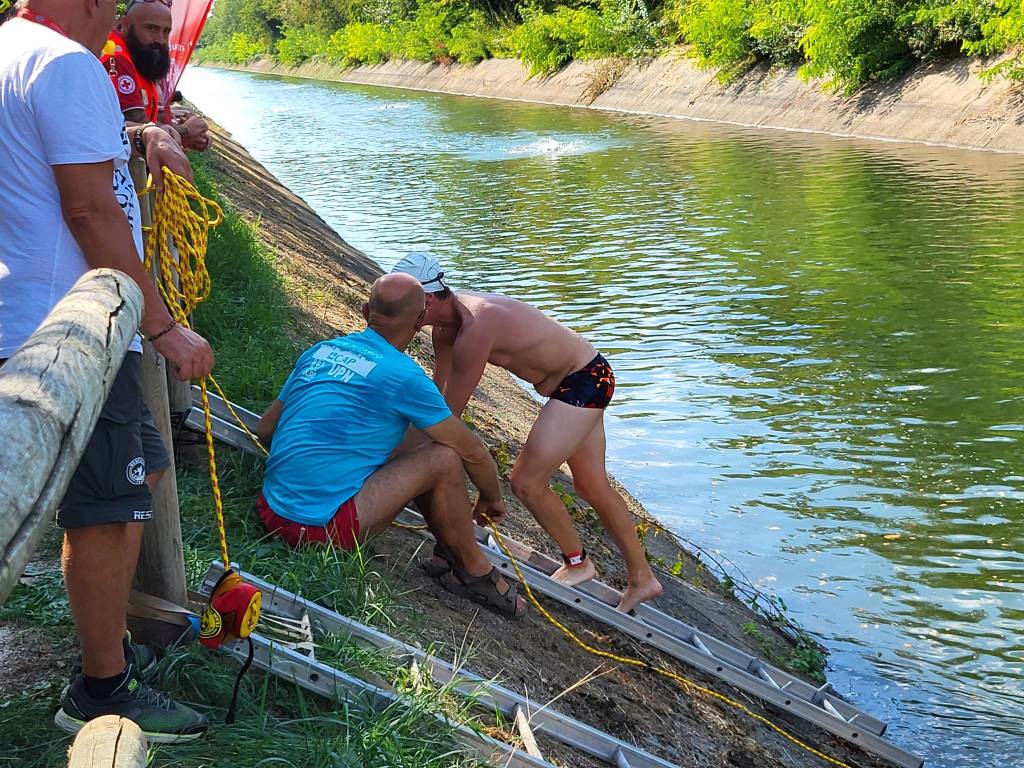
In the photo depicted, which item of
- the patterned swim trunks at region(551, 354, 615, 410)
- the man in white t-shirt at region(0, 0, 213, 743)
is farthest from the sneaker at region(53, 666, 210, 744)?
the patterned swim trunks at region(551, 354, 615, 410)

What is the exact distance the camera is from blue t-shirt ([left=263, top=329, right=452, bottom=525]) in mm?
5367

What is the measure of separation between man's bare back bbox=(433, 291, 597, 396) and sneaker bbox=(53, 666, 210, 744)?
9.54 ft

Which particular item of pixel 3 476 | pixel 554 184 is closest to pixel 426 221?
pixel 554 184

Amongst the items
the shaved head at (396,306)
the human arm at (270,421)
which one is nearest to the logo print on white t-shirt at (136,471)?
the shaved head at (396,306)

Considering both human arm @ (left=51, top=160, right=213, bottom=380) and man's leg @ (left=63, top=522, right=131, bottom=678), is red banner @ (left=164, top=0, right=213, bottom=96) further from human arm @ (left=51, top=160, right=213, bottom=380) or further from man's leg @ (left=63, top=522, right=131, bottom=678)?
man's leg @ (left=63, top=522, right=131, bottom=678)

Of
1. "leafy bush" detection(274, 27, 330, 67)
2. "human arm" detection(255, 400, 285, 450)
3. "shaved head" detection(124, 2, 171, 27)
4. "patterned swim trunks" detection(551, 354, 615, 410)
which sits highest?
"shaved head" detection(124, 2, 171, 27)

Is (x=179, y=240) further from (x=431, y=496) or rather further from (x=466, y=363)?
(x=466, y=363)

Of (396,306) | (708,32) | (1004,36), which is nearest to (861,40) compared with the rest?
(1004,36)

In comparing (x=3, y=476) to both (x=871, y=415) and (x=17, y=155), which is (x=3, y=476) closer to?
(x=17, y=155)

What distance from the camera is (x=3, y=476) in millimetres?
1743

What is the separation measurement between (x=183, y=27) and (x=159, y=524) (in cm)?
304

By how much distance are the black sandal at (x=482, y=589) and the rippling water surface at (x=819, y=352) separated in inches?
93.5

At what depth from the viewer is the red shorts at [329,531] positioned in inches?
208

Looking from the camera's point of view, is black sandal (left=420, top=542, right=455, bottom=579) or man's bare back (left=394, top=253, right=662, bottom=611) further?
man's bare back (left=394, top=253, right=662, bottom=611)
